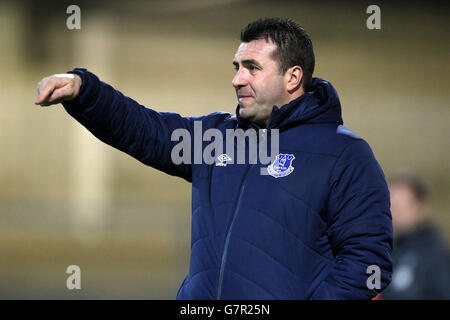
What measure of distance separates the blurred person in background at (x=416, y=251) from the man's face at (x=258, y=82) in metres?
2.02

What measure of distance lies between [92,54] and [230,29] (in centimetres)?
179

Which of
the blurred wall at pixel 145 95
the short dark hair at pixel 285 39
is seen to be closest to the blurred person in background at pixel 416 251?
the short dark hair at pixel 285 39

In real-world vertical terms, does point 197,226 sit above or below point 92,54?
below

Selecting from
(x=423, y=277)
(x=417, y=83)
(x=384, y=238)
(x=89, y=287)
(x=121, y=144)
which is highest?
(x=417, y=83)

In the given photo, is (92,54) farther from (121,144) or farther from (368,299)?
(368,299)

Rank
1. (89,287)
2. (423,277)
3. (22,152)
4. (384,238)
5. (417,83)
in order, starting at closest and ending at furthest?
1. (384,238)
2. (423,277)
3. (89,287)
4. (22,152)
5. (417,83)

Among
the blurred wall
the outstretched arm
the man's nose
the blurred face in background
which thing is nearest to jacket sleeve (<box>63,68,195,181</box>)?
the outstretched arm

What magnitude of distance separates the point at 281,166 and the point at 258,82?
33cm

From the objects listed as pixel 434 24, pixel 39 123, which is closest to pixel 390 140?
pixel 434 24

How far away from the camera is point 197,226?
6.79ft

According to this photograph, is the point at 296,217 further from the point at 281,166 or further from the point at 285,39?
the point at 285,39

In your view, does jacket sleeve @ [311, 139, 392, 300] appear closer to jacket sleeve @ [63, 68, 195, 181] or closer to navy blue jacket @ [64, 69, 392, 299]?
navy blue jacket @ [64, 69, 392, 299]

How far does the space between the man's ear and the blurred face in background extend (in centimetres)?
196

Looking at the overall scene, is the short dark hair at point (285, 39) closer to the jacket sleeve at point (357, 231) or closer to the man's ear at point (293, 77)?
the man's ear at point (293, 77)
